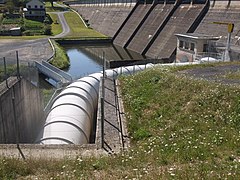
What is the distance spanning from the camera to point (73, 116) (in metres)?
12.4

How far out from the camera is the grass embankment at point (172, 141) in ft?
20.8

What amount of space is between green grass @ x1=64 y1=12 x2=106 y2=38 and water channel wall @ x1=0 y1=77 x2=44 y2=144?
4288 centimetres

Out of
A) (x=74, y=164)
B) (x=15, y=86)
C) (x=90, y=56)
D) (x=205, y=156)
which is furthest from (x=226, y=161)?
(x=90, y=56)

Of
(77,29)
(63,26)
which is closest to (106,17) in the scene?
(77,29)

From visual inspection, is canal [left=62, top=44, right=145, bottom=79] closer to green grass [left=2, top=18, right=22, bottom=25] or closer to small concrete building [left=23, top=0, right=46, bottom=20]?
green grass [left=2, top=18, right=22, bottom=25]

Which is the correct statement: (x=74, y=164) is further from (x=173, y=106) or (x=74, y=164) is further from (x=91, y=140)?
(x=91, y=140)

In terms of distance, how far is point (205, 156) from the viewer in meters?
7.18

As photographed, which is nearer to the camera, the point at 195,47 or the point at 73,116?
the point at 73,116

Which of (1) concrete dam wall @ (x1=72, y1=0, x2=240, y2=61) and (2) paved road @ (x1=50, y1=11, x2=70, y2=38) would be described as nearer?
(1) concrete dam wall @ (x1=72, y1=0, x2=240, y2=61)

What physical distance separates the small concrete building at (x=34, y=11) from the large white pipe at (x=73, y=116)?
65.0m

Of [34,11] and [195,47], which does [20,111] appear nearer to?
[195,47]

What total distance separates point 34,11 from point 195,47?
193 feet

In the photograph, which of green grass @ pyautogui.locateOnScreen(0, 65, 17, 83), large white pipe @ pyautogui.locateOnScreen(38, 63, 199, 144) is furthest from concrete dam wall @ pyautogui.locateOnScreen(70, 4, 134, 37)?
green grass @ pyautogui.locateOnScreen(0, 65, 17, 83)

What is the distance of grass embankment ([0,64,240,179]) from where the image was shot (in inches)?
249
